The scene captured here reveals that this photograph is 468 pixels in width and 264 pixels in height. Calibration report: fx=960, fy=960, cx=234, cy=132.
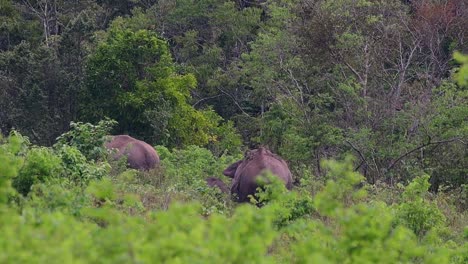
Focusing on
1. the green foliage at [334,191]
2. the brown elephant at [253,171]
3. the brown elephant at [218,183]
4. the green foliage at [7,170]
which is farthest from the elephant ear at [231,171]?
the green foliage at [334,191]

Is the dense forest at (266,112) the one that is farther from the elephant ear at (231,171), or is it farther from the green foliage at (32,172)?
the elephant ear at (231,171)

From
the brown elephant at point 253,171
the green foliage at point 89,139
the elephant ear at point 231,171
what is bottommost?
the elephant ear at point 231,171

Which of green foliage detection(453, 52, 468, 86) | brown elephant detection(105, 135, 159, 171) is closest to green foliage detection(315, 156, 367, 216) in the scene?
green foliage detection(453, 52, 468, 86)

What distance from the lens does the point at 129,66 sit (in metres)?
22.4

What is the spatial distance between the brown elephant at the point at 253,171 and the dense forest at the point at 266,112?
0.55 meters

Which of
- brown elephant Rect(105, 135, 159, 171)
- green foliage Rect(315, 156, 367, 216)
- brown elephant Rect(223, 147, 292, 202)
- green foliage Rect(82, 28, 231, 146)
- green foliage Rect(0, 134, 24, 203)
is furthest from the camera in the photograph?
green foliage Rect(82, 28, 231, 146)

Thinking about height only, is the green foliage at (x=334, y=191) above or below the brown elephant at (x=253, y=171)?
above

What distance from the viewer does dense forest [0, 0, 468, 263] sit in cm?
919

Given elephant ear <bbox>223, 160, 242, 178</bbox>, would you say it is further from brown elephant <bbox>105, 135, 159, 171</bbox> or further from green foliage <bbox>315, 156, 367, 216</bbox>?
green foliage <bbox>315, 156, 367, 216</bbox>

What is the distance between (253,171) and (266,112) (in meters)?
7.52

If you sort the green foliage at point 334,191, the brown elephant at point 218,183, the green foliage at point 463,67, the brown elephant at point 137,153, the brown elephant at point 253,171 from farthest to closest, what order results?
the brown elephant at point 137,153, the brown elephant at point 218,183, the brown elephant at point 253,171, the green foliage at point 334,191, the green foliage at point 463,67

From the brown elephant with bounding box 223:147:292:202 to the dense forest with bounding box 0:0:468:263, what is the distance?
1.81 feet

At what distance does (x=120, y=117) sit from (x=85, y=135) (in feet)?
27.2

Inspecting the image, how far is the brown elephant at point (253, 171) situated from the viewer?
14719mm
